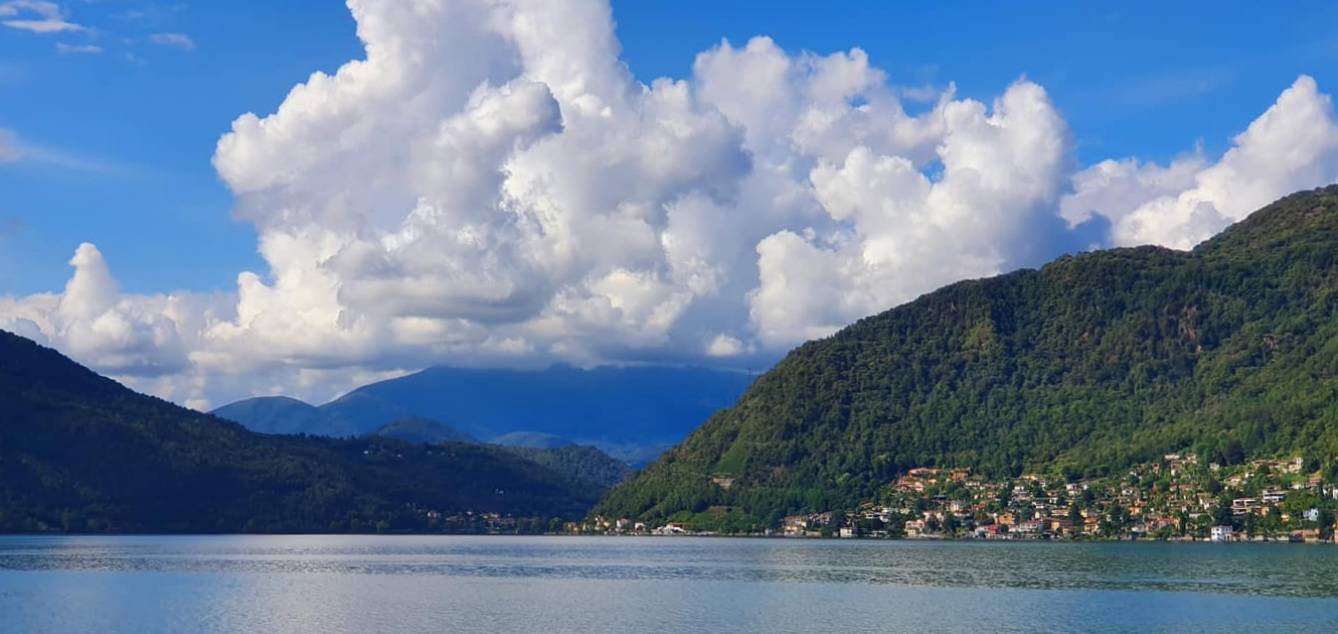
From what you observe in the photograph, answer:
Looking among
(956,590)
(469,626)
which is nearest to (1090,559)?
(956,590)

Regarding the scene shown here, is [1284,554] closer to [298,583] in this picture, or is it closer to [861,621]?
[861,621]

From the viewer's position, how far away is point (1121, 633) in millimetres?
78500

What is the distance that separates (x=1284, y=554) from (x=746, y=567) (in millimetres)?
55816

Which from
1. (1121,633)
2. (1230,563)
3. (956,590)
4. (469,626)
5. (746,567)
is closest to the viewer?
(1121,633)

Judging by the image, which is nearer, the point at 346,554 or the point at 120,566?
the point at 120,566

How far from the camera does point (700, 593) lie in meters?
110

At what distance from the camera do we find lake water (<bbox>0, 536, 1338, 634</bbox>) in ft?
281

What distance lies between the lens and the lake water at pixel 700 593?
85.8m

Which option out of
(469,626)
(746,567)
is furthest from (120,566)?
(469,626)

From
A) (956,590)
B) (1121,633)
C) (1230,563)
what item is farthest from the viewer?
(1230,563)

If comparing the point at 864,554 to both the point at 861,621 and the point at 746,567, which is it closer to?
the point at 746,567

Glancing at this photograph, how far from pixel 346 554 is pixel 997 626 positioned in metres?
129

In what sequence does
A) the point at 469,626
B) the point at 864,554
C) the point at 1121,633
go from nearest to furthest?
the point at 1121,633
the point at 469,626
the point at 864,554

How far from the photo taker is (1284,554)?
→ 147 meters
